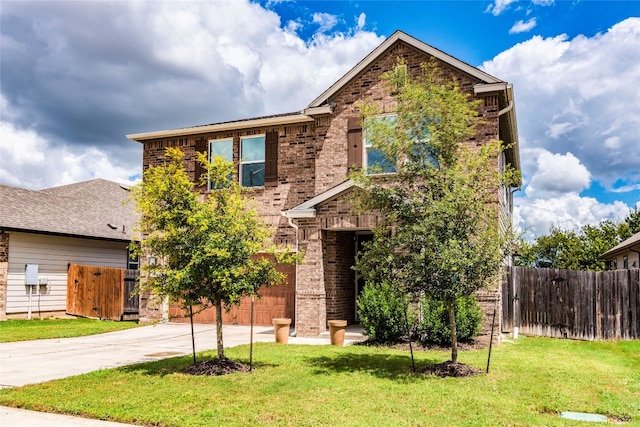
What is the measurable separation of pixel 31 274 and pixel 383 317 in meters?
14.1

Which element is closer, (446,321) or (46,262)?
(446,321)

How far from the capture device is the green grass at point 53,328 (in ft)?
50.2

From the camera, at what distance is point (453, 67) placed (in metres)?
14.9

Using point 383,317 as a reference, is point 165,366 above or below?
below

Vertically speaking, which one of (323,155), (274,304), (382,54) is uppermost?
(382,54)

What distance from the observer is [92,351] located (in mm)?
12758

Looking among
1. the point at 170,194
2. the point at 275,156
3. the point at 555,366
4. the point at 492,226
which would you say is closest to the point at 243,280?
the point at 170,194

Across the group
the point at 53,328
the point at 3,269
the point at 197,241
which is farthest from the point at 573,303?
the point at 3,269

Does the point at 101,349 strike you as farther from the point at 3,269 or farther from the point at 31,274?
the point at 31,274

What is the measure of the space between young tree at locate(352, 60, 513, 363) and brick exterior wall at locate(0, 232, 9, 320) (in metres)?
15.1

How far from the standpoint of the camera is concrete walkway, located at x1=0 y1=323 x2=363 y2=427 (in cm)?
700

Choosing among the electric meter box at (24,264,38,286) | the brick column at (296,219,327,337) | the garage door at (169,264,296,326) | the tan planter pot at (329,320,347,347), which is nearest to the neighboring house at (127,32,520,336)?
the brick column at (296,219,327,337)

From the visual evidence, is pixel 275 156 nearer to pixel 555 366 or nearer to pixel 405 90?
pixel 405 90

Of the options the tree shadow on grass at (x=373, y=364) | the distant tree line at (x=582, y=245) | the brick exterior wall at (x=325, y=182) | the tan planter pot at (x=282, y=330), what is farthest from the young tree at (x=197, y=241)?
the distant tree line at (x=582, y=245)
